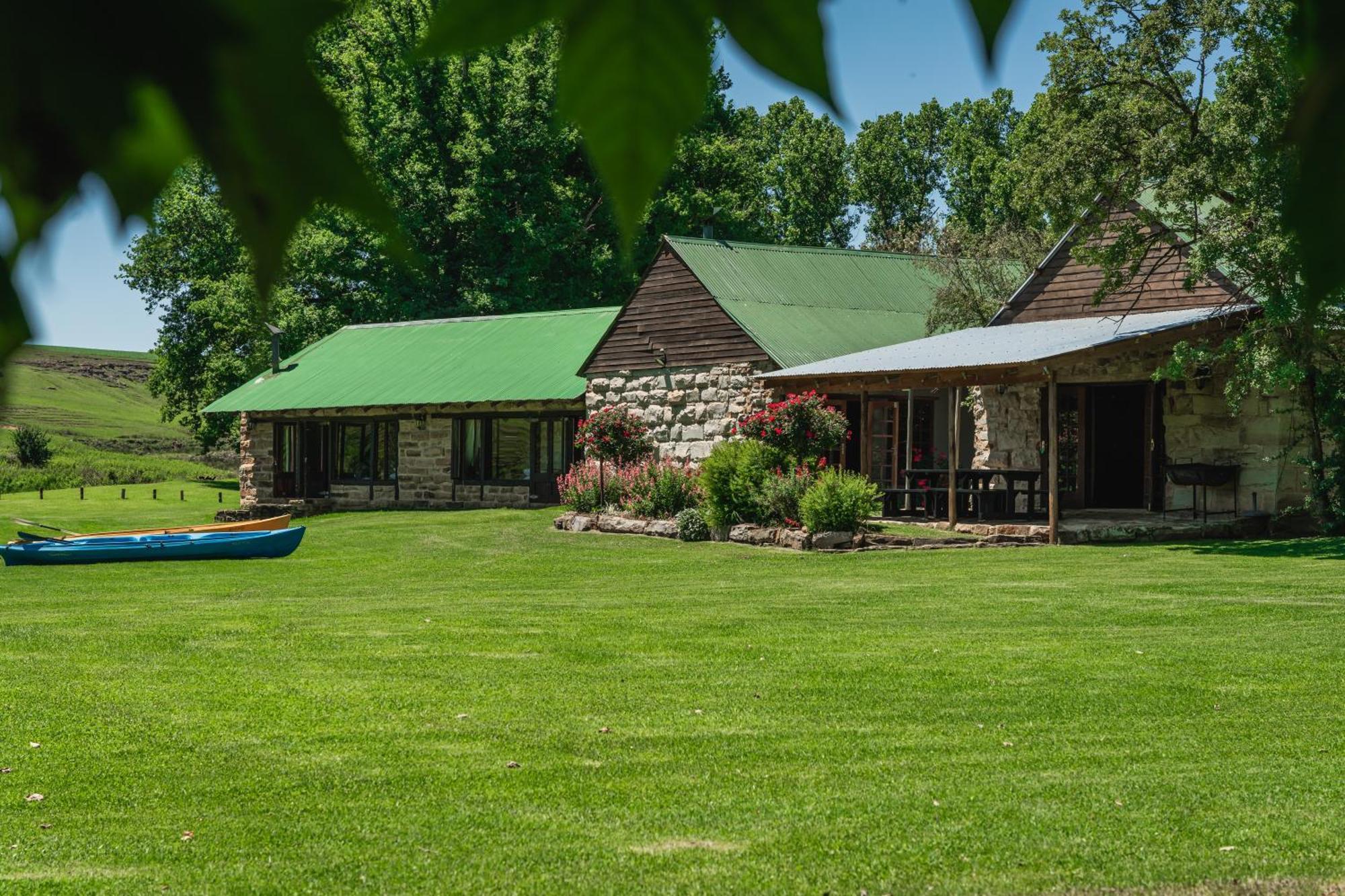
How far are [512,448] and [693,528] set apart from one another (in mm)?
10683

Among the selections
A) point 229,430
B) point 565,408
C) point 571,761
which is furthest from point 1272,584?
point 229,430

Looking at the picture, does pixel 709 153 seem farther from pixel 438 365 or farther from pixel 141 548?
pixel 438 365

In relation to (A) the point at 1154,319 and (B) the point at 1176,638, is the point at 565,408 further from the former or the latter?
(B) the point at 1176,638

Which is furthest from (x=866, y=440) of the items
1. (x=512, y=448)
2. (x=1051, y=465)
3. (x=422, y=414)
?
(x=422, y=414)

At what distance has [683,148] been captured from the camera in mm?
661

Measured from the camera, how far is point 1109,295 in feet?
73.7

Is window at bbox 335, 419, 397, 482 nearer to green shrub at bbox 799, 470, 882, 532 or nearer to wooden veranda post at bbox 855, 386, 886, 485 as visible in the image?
wooden veranda post at bbox 855, 386, 886, 485

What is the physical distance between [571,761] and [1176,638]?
5.88 meters

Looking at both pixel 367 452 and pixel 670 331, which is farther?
pixel 367 452

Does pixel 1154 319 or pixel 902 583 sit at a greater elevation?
pixel 1154 319

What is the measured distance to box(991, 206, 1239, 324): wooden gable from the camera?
2073 centimetres

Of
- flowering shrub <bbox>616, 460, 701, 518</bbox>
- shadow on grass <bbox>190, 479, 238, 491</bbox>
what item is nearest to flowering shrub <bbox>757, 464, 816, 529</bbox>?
flowering shrub <bbox>616, 460, 701, 518</bbox>

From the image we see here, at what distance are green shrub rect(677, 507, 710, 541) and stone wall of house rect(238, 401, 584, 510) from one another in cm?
847

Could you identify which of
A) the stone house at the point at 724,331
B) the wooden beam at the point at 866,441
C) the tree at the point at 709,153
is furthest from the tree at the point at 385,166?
the stone house at the point at 724,331
